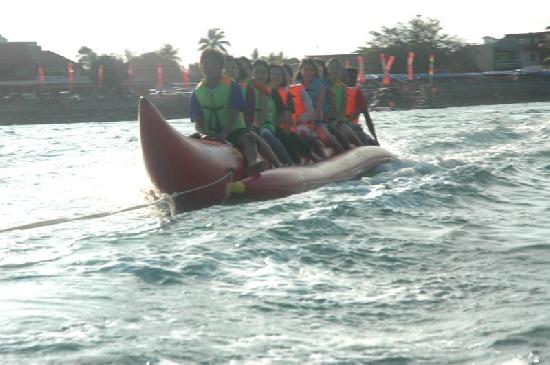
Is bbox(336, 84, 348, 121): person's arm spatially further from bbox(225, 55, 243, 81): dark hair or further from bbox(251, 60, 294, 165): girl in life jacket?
bbox(225, 55, 243, 81): dark hair

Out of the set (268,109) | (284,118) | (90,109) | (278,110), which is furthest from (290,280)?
(90,109)

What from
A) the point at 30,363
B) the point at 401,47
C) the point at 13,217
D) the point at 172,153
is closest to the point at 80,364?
the point at 30,363

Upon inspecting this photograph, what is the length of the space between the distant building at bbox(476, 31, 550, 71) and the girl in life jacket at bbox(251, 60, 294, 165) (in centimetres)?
5179

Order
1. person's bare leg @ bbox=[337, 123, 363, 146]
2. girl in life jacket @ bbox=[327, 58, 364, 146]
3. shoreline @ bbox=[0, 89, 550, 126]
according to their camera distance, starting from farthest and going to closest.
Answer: shoreline @ bbox=[0, 89, 550, 126], person's bare leg @ bbox=[337, 123, 363, 146], girl in life jacket @ bbox=[327, 58, 364, 146]

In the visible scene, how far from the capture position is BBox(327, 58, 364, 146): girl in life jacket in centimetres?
1036

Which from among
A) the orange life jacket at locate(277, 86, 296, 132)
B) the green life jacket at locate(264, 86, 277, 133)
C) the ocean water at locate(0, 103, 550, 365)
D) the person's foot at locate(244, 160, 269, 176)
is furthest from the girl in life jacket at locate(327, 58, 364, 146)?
the person's foot at locate(244, 160, 269, 176)

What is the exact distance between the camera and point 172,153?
6.64 meters

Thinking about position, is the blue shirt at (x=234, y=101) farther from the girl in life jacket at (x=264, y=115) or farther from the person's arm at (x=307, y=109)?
the person's arm at (x=307, y=109)

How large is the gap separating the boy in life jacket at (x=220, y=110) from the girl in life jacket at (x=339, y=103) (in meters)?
2.77

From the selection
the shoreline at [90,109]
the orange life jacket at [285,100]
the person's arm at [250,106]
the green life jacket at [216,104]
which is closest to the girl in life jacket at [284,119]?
the orange life jacket at [285,100]

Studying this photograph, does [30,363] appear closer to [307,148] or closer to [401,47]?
[307,148]

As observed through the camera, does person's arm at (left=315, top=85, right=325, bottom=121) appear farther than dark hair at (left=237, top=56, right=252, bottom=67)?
Yes

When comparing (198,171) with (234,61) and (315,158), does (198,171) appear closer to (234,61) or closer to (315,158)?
(234,61)

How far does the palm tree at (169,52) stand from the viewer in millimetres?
78062
